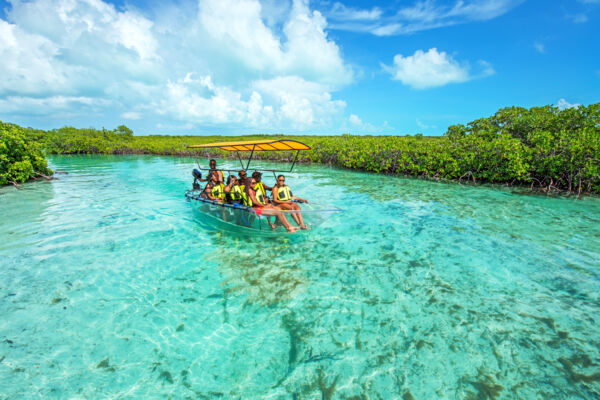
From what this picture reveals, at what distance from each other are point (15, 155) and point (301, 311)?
1831 centimetres

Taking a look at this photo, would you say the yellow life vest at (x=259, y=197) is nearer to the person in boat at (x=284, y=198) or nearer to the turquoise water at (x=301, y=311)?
the person in boat at (x=284, y=198)

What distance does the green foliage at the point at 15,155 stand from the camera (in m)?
12.9

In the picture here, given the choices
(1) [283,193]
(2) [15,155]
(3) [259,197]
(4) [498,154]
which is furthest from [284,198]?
(2) [15,155]

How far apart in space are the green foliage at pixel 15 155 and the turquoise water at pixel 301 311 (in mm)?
8211

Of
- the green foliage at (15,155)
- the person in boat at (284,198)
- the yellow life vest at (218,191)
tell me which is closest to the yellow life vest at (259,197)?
the person in boat at (284,198)

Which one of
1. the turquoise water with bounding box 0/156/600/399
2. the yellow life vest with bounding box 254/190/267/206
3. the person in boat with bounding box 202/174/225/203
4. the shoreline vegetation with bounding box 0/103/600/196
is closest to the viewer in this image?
the turquoise water with bounding box 0/156/600/399

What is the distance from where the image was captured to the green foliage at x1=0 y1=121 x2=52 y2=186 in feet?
42.2

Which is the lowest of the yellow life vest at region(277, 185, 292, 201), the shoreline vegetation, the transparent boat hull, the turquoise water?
the turquoise water

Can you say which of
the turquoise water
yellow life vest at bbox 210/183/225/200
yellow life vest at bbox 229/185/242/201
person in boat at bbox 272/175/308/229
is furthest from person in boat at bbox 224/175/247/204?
the turquoise water

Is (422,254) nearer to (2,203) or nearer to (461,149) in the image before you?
(461,149)

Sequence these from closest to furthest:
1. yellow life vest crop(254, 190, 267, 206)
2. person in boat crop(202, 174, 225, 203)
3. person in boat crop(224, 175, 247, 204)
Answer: yellow life vest crop(254, 190, 267, 206)
person in boat crop(224, 175, 247, 204)
person in boat crop(202, 174, 225, 203)

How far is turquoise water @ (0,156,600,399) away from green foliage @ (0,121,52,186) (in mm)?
8211

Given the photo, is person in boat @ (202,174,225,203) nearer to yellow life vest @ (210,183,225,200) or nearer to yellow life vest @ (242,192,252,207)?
yellow life vest @ (210,183,225,200)

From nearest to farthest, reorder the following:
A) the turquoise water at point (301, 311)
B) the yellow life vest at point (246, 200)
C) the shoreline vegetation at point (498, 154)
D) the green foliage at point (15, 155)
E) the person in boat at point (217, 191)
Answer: the turquoise water at point (301, 311) → the yellow life vest at point (246, 200) → the person in boat at point (217, 191) → the shoreline vegetation at point (498, 154) → the green foliage at point (15, 155)
